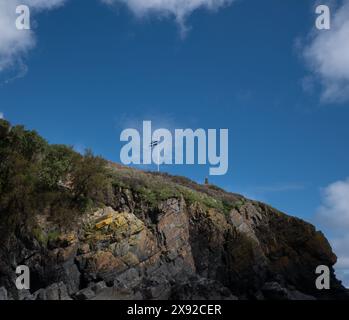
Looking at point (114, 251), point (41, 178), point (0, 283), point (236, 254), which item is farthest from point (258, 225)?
point (0, 283)

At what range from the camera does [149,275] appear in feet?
142

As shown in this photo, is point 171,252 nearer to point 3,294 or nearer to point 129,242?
point 129,242

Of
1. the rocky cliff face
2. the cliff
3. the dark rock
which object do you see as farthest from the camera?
the cliff

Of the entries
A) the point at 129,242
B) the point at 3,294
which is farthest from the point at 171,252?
the point at 3,294

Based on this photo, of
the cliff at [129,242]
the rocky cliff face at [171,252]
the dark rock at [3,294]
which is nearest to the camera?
the dark rock at [3,294]

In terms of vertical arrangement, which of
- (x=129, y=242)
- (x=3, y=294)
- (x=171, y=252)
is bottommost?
(x=3, y=294)

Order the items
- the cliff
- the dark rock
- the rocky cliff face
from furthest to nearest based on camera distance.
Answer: the cliff → the rocky cliff face → the dark rock

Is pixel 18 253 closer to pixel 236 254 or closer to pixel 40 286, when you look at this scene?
pixel 40 286

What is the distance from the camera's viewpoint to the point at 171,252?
4594cm

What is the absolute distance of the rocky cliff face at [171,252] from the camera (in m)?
A: 40.5

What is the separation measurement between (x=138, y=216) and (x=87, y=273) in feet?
26.0

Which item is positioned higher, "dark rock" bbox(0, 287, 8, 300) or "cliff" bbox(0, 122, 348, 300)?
"cliff" bbox(0, 122, 348, 300)

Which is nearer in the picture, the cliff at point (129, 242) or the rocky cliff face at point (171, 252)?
the rocky cliff face at point (171, 252)

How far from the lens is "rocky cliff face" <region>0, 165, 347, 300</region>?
133 ft
